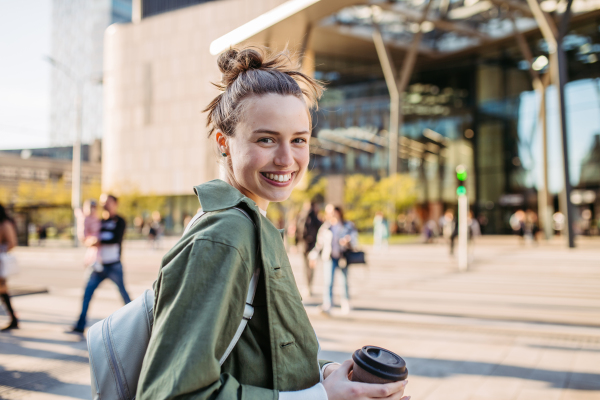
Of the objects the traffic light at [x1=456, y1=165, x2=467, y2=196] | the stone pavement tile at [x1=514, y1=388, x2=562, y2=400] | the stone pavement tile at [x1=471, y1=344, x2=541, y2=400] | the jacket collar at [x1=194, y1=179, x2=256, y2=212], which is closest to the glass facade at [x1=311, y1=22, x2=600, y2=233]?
the traffic light at [x1=456, y1=165, x2=467, y2=196]

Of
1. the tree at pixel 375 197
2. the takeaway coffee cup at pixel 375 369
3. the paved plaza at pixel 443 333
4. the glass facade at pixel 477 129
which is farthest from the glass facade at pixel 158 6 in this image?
the takeaway coffee cup at pixel 375 369

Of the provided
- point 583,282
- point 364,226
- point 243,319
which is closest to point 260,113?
point 243,319

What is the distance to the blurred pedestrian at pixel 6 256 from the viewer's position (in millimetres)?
6535

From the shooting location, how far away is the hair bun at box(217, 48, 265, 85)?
1.24 m

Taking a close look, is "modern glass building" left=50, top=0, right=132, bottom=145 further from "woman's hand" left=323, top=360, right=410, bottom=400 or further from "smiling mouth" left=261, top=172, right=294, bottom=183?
"woman's hand" left=323, top=360, right=410, bottom=400

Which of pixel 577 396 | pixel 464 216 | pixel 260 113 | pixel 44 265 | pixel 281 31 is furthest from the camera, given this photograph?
pixel 281 31

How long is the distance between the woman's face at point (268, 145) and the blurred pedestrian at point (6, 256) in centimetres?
684

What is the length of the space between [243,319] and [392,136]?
2894 cm

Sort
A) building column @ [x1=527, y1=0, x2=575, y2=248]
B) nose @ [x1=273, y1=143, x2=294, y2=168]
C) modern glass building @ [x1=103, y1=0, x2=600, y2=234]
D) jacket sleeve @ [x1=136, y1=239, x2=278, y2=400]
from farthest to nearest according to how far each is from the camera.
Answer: modern glass building @ [x1=103, y1=0, x2=600, y2=234] < building column @ [x1=527, y1=0, x2=575, y2=248] < nose @ [x1=273, y1=143, x2=294, y2=168] < jacket sleeve @ [x1=136, y1=239, x2=278, y2=400]

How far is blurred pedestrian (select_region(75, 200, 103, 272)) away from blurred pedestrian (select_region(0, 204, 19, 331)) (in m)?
0.96

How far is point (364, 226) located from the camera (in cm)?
2869

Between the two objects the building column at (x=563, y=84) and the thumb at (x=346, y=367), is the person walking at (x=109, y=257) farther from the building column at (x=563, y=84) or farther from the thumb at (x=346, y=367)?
the building column at (x=563, y=84)

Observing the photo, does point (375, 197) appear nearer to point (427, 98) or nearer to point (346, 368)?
point (427, 98)

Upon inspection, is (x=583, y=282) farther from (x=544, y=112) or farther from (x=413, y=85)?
(x=413, y=85)
